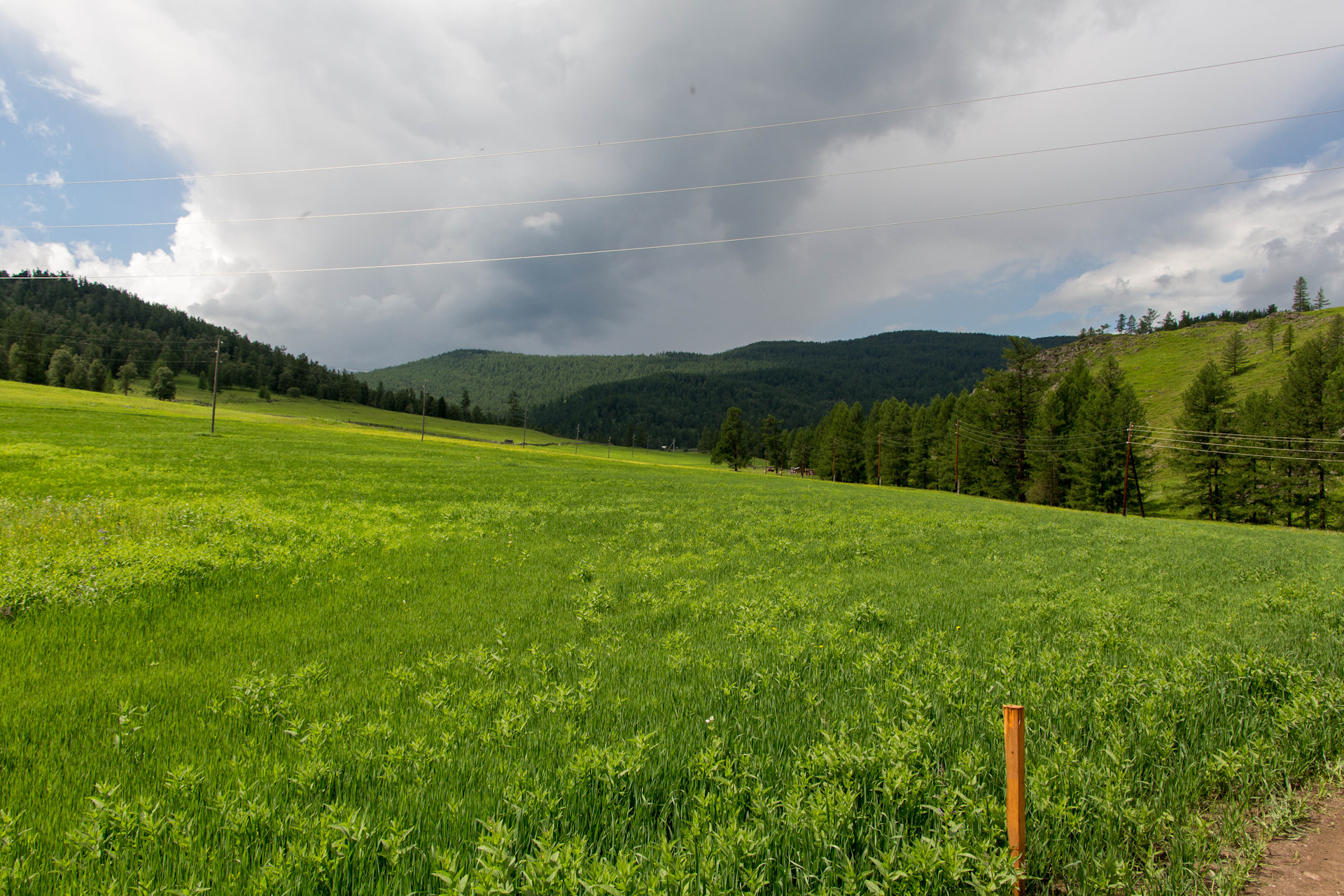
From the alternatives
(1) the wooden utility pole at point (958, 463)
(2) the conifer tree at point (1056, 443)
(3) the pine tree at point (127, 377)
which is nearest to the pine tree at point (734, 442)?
(1) the wooden utility pole at point (958, 463)

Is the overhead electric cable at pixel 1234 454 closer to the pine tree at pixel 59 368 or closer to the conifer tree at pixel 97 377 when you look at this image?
the conifer tree at pixel 97 377

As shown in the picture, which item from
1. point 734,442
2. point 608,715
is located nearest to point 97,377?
point 734,442

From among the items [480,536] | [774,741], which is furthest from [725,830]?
[480,536]

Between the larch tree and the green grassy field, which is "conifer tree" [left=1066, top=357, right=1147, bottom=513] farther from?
the green grassy field

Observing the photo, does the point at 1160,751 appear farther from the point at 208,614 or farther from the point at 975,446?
the point at 975,446

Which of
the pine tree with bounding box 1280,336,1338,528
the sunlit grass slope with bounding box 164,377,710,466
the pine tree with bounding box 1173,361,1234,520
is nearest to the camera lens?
the pine tree with bounding box 1280,336,1338,528

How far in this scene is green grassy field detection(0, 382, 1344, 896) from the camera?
3242 millimetres

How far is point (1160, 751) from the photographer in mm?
4691

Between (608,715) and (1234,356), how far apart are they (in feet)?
690

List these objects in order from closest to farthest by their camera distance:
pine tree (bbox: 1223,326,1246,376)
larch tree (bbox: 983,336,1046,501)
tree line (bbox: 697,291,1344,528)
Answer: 1. tree line (bbox: 697,291,1344,528)
2. larch tree (bbox: 983,336,1046,501)
3. pine tree (bbox: 1223,326,1246,376)

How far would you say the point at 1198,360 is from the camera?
168375mm

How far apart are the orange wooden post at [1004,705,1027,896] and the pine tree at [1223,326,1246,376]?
195822mm

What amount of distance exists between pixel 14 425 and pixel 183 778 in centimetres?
5548

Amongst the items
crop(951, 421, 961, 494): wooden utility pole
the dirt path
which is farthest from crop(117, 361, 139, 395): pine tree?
the dirt path
